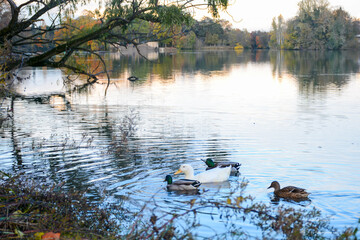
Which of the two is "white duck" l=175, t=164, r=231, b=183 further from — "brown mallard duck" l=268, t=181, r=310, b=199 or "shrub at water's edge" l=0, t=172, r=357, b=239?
"shrub at water's edge" l=0, t=172, r=357, b=239

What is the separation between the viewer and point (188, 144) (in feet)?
43.1

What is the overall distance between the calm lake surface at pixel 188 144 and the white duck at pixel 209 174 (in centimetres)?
16

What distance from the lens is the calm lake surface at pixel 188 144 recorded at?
9.35m

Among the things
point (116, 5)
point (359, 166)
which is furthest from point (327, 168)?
point (116, 5)

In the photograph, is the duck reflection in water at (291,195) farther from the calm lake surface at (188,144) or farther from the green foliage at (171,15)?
the green foliage at (171,15)

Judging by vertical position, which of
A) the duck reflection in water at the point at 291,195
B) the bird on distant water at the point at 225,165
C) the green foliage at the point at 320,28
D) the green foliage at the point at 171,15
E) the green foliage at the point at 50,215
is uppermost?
the green foliage at the point at 320,28

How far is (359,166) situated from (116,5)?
8.25m

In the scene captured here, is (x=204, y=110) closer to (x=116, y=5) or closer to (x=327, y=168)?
(x=116, y=5)

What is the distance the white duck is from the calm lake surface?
0.52ft

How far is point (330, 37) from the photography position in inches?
4803

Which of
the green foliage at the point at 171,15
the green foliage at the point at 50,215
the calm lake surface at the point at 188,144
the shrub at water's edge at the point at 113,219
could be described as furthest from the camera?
the green foliage at the point at 171,15

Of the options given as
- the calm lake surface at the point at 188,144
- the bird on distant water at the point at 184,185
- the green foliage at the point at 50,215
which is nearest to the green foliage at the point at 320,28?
the calm lake surface at the point at 188,144

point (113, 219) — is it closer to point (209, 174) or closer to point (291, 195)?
point (209, 174)

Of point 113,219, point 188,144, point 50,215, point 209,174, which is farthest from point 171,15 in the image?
point 50,215
